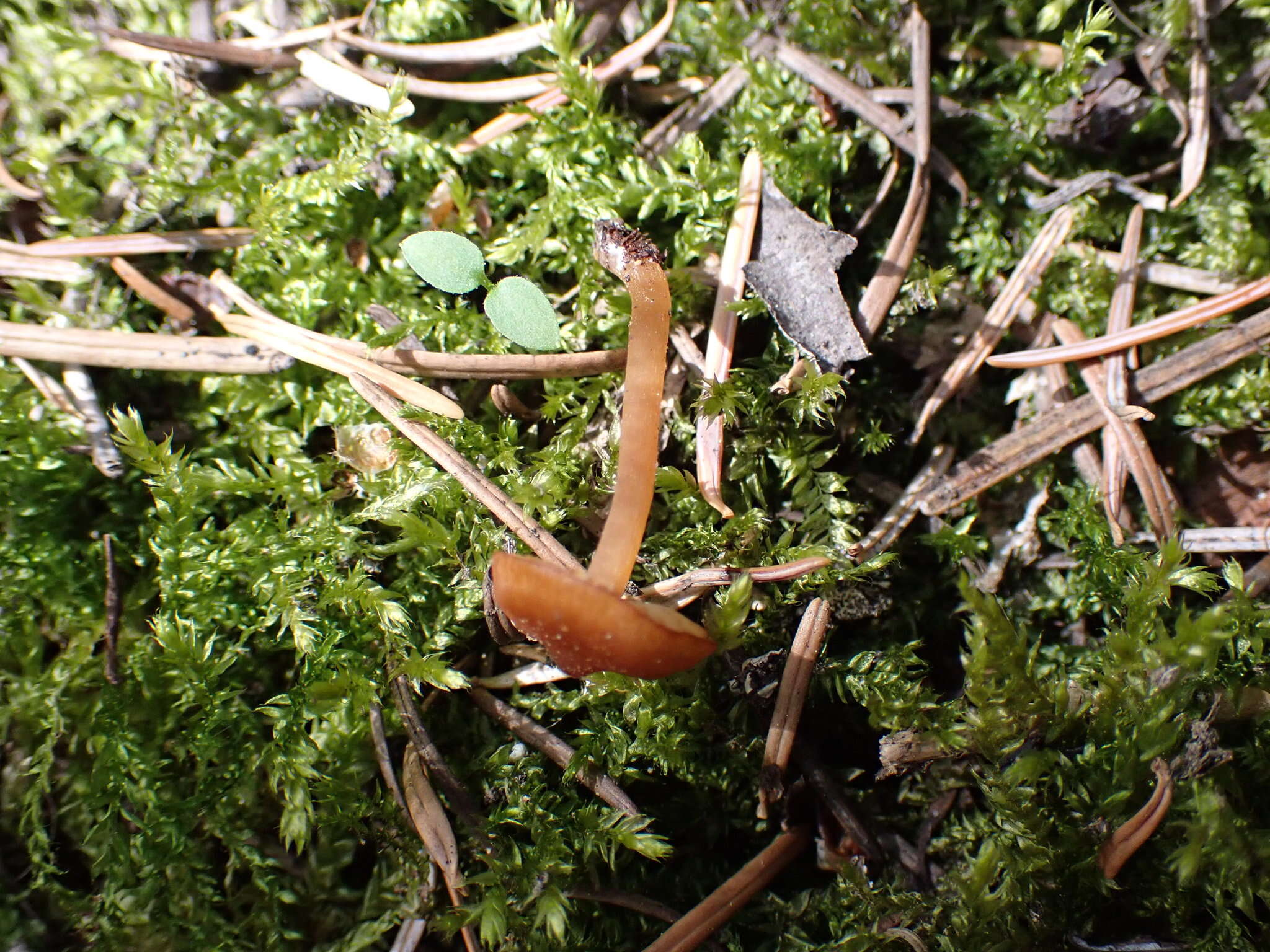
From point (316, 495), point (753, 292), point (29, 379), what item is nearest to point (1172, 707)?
point (753, 292)

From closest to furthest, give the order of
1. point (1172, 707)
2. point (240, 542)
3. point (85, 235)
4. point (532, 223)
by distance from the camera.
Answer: point (1172, 707)
point (240, 542)
point (532, 223)
point (85, 235)

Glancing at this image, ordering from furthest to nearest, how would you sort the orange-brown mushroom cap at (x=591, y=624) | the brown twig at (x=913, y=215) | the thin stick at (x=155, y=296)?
the thin stick at (x=155, y=296)
the brown twig at (x=913, y=215)
the orange-brown mushroom cap at (x=591, y=624)

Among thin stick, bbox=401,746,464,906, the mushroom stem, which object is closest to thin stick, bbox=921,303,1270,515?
the mushroom stem

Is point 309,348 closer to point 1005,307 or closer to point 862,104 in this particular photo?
point 862,104

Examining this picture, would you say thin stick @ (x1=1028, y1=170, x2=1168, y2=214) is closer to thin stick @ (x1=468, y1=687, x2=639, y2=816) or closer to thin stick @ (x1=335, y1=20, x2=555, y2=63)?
thin stick @ (x1=335, y1=20, x2=555, y2=63)

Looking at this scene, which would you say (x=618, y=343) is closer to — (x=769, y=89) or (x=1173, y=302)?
(x=769, y=89)

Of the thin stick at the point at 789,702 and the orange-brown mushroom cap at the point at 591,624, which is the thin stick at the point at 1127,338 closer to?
the thin stick at the point at 789,702

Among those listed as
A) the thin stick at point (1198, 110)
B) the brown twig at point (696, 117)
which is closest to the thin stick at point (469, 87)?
the brown twig at point (696, 117)
